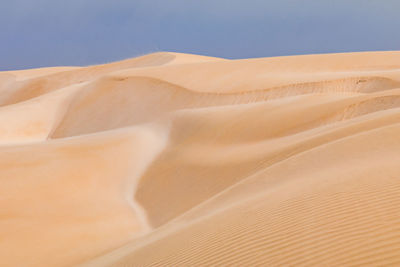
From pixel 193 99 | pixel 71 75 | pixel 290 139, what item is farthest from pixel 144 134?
pixel 71 75

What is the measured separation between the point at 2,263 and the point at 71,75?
32520 millimetres

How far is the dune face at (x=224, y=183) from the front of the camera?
3.84 metres

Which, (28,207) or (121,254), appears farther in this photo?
(28,207)

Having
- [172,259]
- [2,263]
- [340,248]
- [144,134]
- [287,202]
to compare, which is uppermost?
[340,248]

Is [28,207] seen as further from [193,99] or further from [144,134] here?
[193,99]

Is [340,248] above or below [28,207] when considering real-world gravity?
above

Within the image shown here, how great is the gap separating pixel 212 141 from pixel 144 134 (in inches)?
110

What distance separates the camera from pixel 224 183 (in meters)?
8.47

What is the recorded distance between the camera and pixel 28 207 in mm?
8109

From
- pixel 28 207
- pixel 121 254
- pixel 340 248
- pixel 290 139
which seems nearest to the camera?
pixel 340 248

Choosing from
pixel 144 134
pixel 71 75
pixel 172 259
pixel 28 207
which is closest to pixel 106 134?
pixel 144 134

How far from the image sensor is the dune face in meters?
3.84

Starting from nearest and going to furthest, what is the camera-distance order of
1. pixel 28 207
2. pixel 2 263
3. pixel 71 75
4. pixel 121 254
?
pixel 121 254 < pixel 2 263 < pixel 28 207 < pixel 71 75

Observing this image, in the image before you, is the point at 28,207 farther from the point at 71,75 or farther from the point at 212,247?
the point at 71,75
